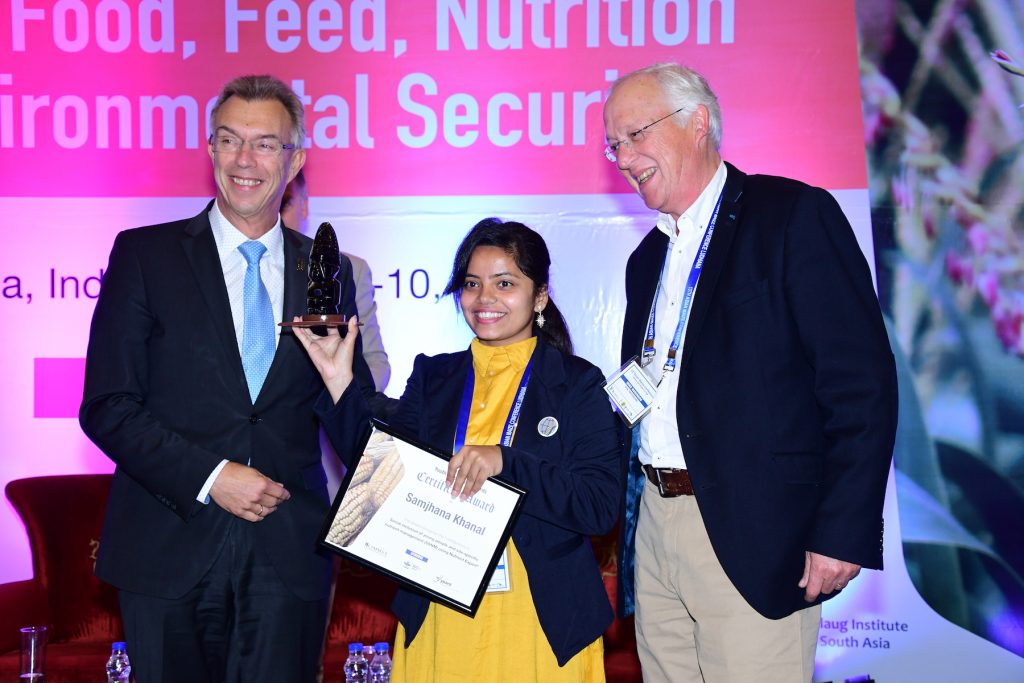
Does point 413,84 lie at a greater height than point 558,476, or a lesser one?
greater

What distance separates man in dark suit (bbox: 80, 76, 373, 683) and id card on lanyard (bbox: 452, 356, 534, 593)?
0.43 metres

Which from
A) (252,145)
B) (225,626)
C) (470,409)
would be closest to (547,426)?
(470,409)

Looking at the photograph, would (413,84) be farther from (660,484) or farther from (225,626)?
(225,626)

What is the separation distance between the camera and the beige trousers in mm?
2568

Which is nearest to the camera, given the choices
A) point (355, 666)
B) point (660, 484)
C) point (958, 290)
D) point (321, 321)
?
Answer: point (321, 321)

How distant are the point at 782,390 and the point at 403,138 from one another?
3.23m

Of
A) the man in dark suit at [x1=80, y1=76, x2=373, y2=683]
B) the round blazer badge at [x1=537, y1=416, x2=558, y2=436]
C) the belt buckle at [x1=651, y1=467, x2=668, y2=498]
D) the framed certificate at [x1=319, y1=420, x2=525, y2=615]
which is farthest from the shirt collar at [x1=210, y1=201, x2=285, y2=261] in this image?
the belt buckle at [x1=651, y1=467, x2=668, y2=498]

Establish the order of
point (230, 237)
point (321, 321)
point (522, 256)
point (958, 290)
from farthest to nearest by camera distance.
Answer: point (958, 290)
point (522, 256)
point (230, 237)
point (321, 321)

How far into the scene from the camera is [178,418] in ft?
8.65

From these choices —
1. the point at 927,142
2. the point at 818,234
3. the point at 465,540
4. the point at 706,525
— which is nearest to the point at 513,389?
the point at 465,540

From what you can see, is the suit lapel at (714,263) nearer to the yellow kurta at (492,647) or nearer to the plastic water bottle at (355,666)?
the yellow kurta at (492,647)

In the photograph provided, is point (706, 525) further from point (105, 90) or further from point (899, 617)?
point (105, 90)

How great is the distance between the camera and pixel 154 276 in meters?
2.66

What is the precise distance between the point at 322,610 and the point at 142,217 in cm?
323
